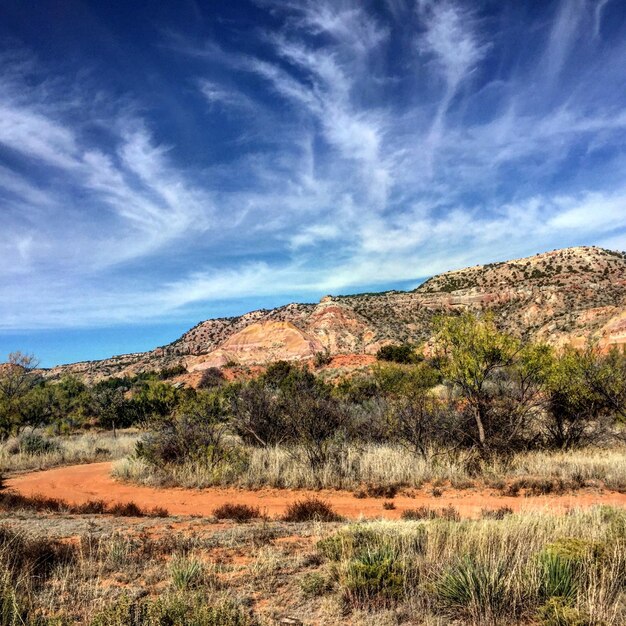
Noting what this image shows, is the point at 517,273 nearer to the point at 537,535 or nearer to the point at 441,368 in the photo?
the point at 441,368

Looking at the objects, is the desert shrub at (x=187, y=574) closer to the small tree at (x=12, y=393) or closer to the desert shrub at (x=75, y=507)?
the desert shrub at (x=75, y=507)

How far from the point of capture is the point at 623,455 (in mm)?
11961

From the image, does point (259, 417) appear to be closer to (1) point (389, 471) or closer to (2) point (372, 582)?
(1) point (389, 471)

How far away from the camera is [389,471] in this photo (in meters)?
11.6

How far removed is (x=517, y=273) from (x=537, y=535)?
301 ft

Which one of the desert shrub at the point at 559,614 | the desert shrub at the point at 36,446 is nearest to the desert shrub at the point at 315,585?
the desert shrub at the point at 559,614

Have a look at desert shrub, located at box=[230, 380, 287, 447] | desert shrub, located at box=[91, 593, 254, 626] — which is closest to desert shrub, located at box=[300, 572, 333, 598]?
desert shrub, located at box=[91, 593, 254, 626]

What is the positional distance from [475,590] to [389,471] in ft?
25.4

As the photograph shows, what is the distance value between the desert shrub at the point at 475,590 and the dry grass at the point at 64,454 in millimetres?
17307

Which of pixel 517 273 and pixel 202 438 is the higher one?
pixel 517 273

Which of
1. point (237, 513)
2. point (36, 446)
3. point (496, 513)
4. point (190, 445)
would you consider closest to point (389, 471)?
point (496, 513)

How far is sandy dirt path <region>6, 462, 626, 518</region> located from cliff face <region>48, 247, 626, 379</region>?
37.8 m

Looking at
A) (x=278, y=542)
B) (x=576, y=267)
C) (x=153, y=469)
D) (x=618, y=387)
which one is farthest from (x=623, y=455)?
(x=576, y=267)

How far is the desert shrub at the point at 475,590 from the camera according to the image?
12.6 feet
